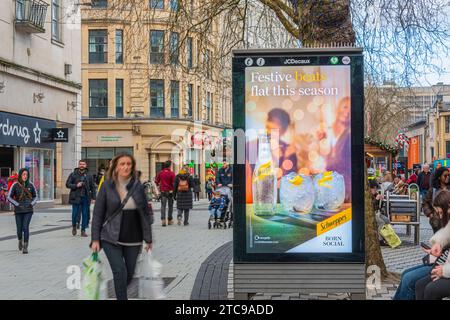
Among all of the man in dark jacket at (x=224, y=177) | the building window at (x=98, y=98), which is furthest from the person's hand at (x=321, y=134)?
the building window at (x=98, y=98)

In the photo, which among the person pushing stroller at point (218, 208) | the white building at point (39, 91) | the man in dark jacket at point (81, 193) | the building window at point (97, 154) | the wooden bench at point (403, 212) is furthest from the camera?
the building window at point (97, 154)

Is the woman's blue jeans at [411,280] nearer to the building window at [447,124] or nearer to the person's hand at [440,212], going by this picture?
the person's hand at [440,212]

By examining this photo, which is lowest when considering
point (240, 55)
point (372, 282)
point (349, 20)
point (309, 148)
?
point (372, 282)

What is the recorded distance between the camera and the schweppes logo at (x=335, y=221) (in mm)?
7516

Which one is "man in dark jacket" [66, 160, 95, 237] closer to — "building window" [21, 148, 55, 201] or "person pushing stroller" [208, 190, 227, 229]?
"person pushing stroller" [208, 190, 227, 229]

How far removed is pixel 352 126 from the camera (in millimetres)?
7477

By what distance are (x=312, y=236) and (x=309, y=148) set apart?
886mm

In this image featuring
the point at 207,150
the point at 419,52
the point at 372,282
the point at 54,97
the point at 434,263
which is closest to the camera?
the point at 434,263

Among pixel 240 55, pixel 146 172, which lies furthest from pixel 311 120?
pixel 146 172

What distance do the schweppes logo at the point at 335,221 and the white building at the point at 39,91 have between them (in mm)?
18942

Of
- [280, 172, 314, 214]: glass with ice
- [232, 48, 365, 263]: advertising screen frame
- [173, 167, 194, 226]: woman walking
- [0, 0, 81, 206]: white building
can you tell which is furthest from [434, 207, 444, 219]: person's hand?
[0, 0, 81, 206]: white building
